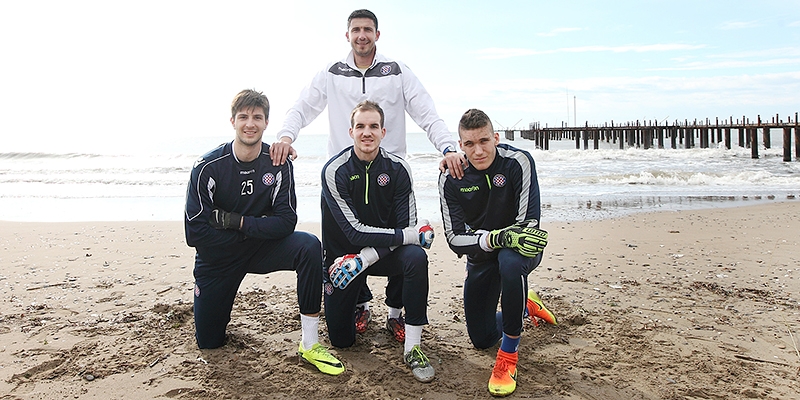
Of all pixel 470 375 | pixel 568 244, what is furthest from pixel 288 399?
pixel 568 244

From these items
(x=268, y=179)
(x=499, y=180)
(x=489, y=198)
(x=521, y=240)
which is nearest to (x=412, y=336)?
(x=521, y=240)

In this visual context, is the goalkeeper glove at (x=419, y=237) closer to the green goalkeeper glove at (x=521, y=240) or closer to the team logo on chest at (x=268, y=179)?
the green goalkeeper glove at (x=521, y=240)

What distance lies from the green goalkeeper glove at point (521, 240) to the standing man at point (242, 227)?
3.80 ft

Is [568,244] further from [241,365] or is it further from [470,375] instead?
[241,365]

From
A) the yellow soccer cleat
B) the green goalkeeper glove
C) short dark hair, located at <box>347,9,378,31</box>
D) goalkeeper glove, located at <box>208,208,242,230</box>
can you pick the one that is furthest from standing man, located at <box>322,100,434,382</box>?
the yellow soccer cleat

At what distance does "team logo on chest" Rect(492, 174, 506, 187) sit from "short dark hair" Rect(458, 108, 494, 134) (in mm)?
303

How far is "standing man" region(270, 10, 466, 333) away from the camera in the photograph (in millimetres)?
4168

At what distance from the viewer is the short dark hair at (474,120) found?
355 cm

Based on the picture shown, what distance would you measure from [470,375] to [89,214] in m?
9.64

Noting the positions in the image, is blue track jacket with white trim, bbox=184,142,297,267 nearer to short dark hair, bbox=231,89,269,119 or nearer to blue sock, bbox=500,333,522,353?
short dark hair, bbox=231,89,269,119

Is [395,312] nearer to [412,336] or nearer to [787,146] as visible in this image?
[412,336]

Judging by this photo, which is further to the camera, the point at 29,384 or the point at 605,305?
the point at 605,305

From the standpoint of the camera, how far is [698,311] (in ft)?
14.1

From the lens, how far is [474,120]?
3564 millimetres
